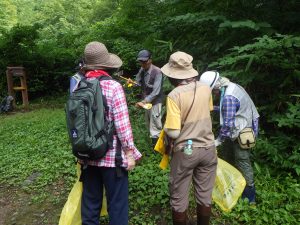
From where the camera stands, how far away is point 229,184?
422 centimetres

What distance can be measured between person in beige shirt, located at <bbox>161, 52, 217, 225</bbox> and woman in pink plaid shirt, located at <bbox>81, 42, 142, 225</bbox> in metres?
0.42

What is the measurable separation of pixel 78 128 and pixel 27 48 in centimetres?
1299

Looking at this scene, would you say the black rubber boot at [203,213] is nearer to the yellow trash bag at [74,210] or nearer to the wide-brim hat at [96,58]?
the yellow trash bag at [74,210]

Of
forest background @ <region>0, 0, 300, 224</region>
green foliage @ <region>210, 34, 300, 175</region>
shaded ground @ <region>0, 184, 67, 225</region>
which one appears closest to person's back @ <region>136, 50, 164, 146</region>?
forest background @ <region>0, 0, 300, 224</region>

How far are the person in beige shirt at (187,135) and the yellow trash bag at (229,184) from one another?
1.65 ft

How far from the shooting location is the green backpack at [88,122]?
10.2 feet

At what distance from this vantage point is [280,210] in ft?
14.7

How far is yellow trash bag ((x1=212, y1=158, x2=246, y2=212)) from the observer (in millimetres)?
4203

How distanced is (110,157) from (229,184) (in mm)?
1600

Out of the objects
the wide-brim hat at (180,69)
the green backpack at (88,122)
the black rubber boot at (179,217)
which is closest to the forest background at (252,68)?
the black rubber boot at (179,217)

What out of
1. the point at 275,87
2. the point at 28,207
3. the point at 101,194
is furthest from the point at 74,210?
the point at 275,87

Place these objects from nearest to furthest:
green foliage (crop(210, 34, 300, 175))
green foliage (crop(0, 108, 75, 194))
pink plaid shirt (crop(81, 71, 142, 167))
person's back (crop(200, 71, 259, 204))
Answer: pink plaid shirt (crop(81, 71, 142, 167))
person's back (crop(200, 71, 259, 204))
green foliage (crop(210, 34, 300, 175))
green foliage (crop(0, 108, 75, 194))

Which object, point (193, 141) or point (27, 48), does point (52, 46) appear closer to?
point (27, 48)

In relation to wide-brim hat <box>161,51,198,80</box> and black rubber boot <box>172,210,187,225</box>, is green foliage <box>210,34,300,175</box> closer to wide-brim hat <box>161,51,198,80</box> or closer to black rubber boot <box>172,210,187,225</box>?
wide-brim hat <box>161,51,198,80</box>
